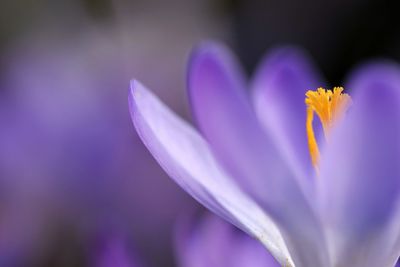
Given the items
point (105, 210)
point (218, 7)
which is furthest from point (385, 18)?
point (105, 210)

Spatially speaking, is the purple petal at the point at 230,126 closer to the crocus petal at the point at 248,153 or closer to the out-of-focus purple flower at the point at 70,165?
the crocus petal at the point at 248,153

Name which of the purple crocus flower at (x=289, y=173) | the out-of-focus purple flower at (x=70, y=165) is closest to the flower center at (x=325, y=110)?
the purple crocus flower at (x=289, y=173)

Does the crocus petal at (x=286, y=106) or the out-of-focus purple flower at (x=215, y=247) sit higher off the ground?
the crocus petal at (x=286, y=106)

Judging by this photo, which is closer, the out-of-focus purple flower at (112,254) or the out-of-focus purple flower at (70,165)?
the out-of-focus purple flower at (112,254)

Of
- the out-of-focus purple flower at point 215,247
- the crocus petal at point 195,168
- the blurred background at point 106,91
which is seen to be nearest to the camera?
the crocus petal at point 195,168

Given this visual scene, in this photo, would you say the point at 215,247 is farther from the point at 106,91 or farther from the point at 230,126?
the point at 106,91

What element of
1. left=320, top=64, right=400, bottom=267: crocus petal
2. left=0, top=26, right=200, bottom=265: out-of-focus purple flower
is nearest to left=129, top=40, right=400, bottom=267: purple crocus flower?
left=320, top=64, right=400, bottom=267: crocus petal

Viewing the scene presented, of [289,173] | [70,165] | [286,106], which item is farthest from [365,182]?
[70,165]
